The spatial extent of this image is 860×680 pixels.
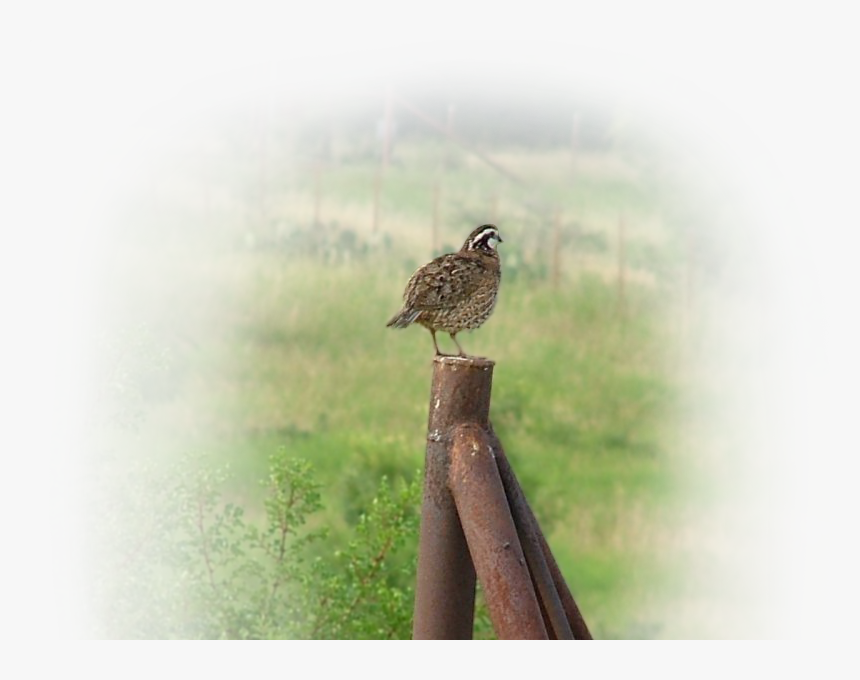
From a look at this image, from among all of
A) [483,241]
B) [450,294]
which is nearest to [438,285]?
[450,294]

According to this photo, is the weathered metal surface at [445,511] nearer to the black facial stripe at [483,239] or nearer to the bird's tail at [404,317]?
the bird's tail at [404,317]

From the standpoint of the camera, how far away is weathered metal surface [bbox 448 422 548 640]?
2.12 m

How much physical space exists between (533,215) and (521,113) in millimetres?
453

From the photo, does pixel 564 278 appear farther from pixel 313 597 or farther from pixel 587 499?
pixel 313 597

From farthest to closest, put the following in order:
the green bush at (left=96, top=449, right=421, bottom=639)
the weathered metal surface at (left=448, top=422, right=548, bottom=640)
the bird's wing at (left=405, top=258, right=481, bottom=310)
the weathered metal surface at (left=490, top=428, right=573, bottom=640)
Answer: the green bush at (left=96, top=449, right=421, bottom=639)
the bird's wing at (left=405, top=258, right=481, bottom=310)
the weathered metal surface at (left=490, top=428, right=573, bottom=640)
the weathered metal surface at (left=448, top=422, right=548, bottom=640)

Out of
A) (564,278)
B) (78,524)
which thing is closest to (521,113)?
(564,278)

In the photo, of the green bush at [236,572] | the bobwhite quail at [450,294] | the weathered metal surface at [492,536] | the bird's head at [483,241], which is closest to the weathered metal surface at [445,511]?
the weathered metal surface at [492,536]

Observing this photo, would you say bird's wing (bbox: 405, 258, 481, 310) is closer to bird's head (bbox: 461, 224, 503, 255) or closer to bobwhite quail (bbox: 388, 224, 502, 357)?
bobwhite quail (bbox: 388, 224, 502, 357)

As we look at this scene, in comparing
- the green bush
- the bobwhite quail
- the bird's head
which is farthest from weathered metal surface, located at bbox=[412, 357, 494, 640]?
the green bush

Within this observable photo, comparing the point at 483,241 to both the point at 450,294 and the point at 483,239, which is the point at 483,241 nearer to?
the point at 483,239

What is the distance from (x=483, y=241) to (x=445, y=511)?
32.4 inches

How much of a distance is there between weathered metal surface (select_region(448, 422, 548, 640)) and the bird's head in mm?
654

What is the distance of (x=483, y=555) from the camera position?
2.17 meters

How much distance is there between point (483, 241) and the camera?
2854mm
